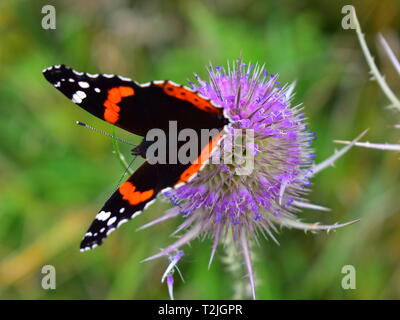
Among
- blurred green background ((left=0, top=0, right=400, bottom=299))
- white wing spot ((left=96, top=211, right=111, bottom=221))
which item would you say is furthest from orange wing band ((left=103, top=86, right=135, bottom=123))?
blurred green background ((left=0, top=0, right=400, bottom=299))

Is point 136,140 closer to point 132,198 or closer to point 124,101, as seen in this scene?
point 124,101

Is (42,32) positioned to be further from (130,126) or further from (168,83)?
(168,83)

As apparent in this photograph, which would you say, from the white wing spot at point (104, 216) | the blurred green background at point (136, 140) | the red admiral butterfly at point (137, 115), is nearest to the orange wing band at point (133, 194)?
the red admiral butterfly at point (137, 115)

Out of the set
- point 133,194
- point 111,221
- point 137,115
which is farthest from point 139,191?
point 137,115

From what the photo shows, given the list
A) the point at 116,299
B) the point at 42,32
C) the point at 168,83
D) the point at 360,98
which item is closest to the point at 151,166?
the point at 168,83
